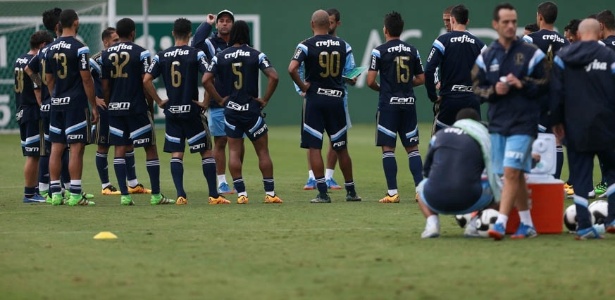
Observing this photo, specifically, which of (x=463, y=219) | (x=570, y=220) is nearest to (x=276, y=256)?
(x=463, y=219)

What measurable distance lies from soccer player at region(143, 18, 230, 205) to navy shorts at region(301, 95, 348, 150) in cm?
123

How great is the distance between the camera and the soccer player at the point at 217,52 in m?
16.9

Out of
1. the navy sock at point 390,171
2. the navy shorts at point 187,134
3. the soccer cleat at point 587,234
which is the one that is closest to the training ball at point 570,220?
the soccer cleat at point 587,234

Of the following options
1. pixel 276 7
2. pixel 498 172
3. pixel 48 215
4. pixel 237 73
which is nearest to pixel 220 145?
pixel 237 73

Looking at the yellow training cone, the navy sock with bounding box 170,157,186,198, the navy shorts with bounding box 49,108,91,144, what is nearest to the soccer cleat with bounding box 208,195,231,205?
the navy sock with bounding box 170,157,186,198

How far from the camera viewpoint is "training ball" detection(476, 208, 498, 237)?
11414 millimetres

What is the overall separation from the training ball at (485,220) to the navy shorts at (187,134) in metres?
4.88

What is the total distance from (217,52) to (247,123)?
1.91 m

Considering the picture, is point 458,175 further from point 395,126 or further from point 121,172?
point 121,172

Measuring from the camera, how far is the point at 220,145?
56.9ft

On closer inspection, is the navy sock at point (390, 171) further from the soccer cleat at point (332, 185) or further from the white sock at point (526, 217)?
the white sock at point (526, 217)

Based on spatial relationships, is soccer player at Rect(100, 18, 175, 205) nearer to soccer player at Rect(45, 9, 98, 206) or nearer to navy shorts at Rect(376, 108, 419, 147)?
soccer player at Rect(45, 9, 98, 206)

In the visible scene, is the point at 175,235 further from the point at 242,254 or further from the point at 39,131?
the point at 39,131

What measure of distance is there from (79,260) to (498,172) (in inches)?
149
